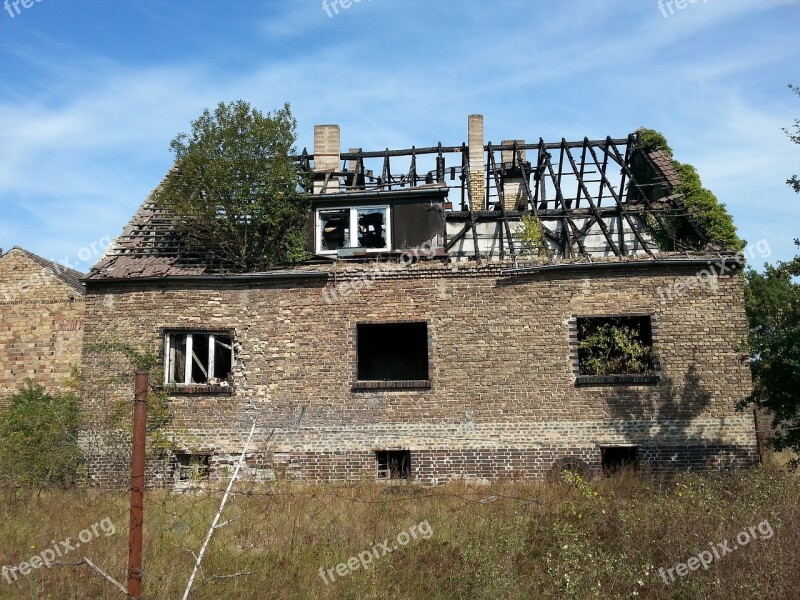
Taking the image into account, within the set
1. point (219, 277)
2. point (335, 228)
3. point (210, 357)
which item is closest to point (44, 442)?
point (210, 357)

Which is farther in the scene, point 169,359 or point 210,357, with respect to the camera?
point 169,359

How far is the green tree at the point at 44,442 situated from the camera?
1305 cm

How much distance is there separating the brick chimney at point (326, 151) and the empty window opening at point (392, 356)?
5771 mm

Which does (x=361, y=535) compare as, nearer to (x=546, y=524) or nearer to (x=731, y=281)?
(x=546, y=524)

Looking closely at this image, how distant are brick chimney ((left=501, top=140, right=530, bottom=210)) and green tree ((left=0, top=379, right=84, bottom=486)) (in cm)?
1424

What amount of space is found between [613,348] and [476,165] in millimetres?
9530

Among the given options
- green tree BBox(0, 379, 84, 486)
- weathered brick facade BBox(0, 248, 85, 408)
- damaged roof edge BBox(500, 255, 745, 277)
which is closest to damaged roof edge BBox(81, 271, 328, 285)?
green tree BBox(0, 379, 84, 486)

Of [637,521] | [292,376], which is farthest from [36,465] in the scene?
[637,521]

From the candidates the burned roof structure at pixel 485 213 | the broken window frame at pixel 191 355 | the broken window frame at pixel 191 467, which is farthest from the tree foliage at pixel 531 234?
the broken window frame at pixel 191 467

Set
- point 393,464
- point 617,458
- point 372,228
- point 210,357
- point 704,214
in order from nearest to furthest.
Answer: point 617,458
point 393,464
point 210,357
point 704,214
point 372,228

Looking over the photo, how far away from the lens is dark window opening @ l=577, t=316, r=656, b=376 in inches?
572

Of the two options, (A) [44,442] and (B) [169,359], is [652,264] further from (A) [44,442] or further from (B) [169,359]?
(A) [44,442]

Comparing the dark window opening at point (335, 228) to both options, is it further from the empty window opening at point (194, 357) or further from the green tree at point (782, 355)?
the green tree at point (782, 355)

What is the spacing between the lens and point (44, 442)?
1404 cm
